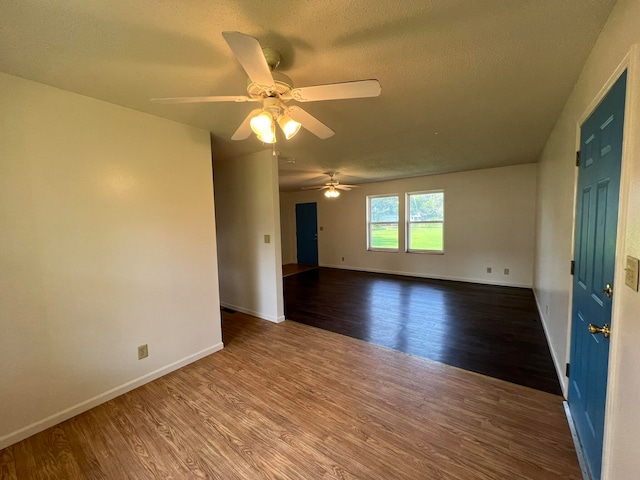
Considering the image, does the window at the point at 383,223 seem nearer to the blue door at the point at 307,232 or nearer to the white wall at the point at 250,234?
the blue door at the point at 307,232

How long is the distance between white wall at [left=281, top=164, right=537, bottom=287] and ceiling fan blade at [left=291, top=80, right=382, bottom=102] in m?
4.87

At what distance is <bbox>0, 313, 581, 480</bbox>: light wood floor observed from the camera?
1481 mm

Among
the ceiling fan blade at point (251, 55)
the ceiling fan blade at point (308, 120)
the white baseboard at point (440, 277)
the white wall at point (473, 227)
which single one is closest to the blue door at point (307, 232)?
the white baseboard at point (440, 277)

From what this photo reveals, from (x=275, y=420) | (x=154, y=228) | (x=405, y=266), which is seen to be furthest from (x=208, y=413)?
(x=405, y=266)

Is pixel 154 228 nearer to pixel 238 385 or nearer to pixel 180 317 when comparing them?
pixel 180 317

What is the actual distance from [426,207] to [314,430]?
17.4ft

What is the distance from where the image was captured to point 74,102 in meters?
1.92

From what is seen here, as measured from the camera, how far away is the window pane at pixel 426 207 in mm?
5836

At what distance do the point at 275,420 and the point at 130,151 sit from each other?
7.75 ft

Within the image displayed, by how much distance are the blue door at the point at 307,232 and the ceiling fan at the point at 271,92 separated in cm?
622

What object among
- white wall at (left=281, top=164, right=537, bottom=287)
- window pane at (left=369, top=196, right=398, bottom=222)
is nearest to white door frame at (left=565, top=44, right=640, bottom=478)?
white wall at (left=281, top=164, right=537, bottom=287)

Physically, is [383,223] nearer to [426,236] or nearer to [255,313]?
[426,236]

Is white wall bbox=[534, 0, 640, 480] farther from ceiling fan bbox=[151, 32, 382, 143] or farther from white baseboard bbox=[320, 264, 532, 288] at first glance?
white baseboard bbox=[320, 264, 532, 288]

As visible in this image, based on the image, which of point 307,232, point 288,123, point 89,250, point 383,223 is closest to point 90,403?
point 89,250
